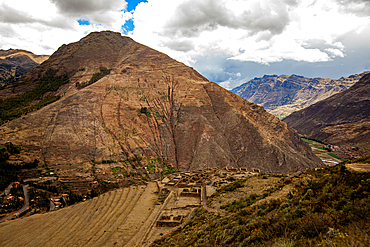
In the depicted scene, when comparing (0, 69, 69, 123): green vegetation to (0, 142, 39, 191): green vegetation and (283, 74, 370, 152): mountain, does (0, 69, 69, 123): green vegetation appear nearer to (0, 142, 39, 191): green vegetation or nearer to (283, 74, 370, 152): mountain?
(0, 142, 39, 191): green vegetation

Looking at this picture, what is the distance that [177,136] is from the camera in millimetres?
77500

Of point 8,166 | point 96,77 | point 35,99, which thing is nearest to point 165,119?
point 96,77

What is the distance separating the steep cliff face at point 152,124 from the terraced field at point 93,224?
22.5 meters

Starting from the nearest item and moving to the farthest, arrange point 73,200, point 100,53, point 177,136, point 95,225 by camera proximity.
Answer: point 95,225
point 73,200
point 177,136
point 100,53

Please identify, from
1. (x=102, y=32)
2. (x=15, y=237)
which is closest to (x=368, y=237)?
(x=15, y=237)

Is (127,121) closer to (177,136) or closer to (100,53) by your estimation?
(177,136)

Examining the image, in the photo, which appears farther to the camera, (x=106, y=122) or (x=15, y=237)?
(x=106, y=122)

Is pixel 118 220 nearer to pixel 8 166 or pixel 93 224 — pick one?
pixel 93 224

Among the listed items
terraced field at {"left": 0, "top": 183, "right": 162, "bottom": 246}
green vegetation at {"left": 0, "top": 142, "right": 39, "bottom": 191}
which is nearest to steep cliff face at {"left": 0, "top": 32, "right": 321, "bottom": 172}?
green vegetation at {"left": 0, "top": 142, "right": 39, "bottom": 191}

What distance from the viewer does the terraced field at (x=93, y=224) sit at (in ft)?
82.3

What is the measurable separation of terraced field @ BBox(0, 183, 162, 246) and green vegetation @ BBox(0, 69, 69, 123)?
166 feet

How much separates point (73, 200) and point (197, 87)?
72.9 meters

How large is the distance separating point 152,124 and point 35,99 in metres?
57.4

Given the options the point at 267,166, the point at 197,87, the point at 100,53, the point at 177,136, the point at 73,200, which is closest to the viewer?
the point at 73,200
